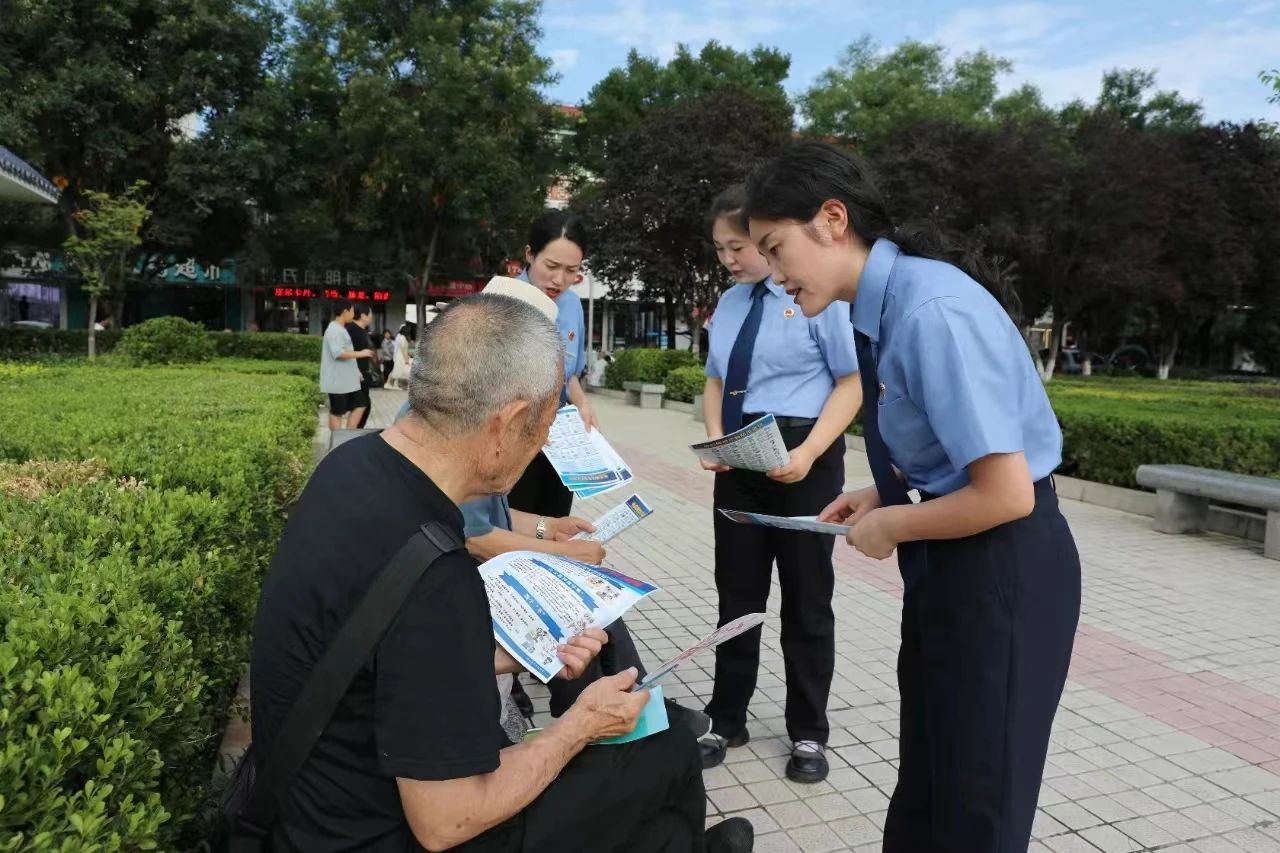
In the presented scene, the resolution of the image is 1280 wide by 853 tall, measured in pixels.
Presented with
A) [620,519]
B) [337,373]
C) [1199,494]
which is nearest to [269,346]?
[337,373]

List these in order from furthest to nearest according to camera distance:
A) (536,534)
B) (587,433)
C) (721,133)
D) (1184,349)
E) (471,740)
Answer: (1184,349) → (721,133) → (587,433) → (536,534) → (471,740)

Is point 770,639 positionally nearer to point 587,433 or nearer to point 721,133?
point 587,433

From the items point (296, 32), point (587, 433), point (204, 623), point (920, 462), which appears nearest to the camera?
point (920, 462)

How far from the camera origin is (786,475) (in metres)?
2.79

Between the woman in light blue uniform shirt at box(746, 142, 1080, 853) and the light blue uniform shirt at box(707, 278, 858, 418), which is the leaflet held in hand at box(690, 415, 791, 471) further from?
the woman in light blue uniform shirt at box(746, 142, 1080, 853)

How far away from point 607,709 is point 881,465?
2.49 ft

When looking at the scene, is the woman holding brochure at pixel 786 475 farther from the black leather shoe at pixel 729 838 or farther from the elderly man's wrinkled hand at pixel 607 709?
the elderly man's wrinkled hand at pixel 607 709

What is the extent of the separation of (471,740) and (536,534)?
4.88 feet

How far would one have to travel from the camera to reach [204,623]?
6.96 feet

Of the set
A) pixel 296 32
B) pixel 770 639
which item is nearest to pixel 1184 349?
pixel 296 32

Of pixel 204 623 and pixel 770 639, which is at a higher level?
pixel 204 623

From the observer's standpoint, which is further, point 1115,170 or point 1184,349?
point 1184,349

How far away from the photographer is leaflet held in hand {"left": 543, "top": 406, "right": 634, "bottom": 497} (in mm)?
2877

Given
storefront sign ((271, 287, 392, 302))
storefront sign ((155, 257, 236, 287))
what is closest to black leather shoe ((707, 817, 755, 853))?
storefront sign ((271, 287, 392, 302))
